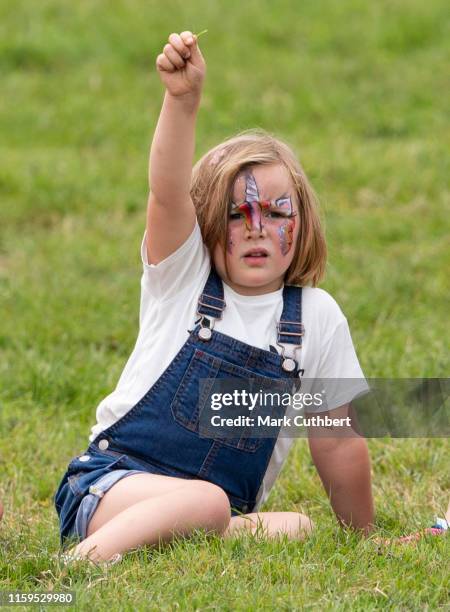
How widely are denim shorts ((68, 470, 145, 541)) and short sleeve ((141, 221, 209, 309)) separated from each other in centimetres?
52

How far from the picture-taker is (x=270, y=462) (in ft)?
11.0

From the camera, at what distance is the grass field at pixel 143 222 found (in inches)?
113

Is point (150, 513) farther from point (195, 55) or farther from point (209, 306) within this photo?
point (195, 55)

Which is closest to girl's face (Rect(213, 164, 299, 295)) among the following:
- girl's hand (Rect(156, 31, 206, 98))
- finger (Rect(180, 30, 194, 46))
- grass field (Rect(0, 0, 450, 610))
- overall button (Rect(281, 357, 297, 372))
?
overall button (Rect(281, 357, 297, 372))

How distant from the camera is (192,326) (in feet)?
10.7

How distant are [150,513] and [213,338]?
533 millimetres

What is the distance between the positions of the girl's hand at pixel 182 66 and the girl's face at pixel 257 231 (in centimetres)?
36

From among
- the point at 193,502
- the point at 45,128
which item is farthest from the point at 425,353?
the point at 45,128

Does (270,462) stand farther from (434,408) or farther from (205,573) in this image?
(434,408)

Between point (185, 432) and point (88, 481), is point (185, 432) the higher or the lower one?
the higher one

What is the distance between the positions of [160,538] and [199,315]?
0.64m

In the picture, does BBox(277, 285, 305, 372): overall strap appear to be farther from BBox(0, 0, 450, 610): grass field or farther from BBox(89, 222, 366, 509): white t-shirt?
BBox(0, 0, 450, 610): grass field

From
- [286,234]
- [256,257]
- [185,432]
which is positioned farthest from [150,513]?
[286,234]

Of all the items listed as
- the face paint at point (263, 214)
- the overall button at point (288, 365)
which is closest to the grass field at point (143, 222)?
the overall button at point (288, 365)
